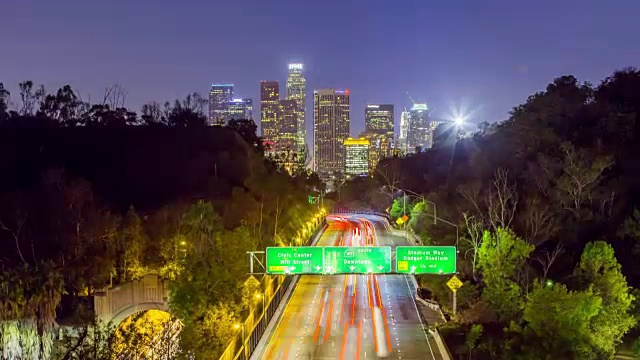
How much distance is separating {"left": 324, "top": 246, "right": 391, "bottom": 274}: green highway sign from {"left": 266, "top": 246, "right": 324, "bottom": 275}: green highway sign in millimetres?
418

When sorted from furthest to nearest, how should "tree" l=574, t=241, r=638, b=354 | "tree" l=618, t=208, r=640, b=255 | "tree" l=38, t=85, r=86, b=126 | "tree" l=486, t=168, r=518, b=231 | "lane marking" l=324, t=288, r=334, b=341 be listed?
1. "tree" l=38, t=85, r=86, b=126
2. "tree" l=486, t=168, r=518, b=231
3. "tree" l=618, t=208, r=640, b=255
4. "lane marking" l=324, t=288, r=334, b=341
5. "tree" l=574, t=241, r=638, b=354

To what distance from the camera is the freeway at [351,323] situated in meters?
28.5

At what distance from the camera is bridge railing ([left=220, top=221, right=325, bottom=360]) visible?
24.1m

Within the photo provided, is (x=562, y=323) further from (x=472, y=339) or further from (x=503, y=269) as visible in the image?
Result: (x=503, y=269)

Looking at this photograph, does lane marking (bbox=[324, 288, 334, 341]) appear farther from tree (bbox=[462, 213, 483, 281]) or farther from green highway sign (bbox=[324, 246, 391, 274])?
tree (bbox=[462, 213, 483, 281])

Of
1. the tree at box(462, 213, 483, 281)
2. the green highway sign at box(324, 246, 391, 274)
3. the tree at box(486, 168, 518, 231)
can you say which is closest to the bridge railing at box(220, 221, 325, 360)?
the green highway sign at box(324, 246, 391, 274)

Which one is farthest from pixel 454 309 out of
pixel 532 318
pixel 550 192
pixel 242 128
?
pixel 242 128

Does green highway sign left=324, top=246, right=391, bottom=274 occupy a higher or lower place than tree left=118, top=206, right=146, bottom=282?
higher

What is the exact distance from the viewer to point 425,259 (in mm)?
27391

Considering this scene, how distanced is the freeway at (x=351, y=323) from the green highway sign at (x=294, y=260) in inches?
152

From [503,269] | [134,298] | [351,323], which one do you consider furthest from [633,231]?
[134,298]

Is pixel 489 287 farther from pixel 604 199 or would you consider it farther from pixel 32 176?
pixel 32 176

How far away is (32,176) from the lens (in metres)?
57.9

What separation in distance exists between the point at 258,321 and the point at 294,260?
14.4 feet
